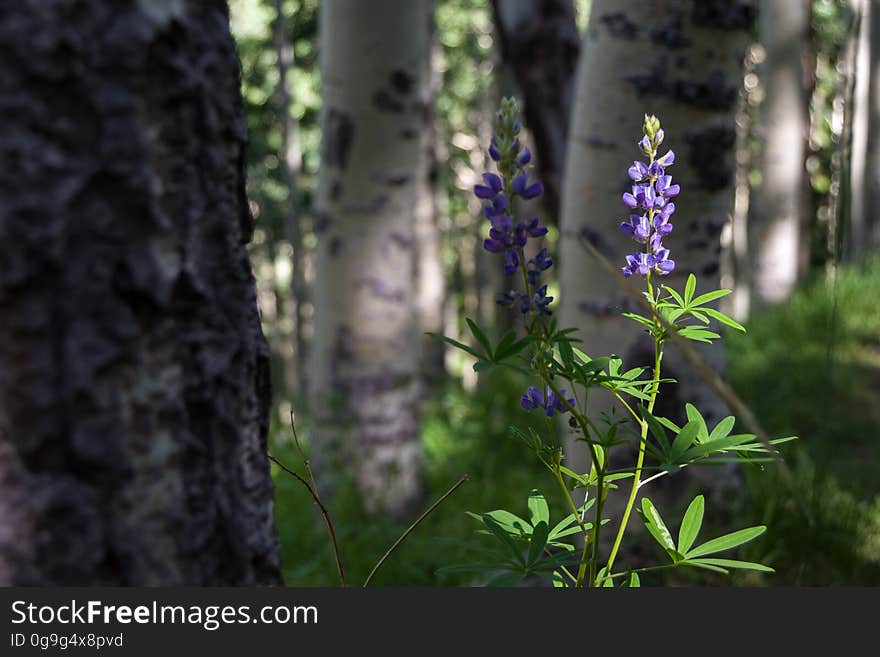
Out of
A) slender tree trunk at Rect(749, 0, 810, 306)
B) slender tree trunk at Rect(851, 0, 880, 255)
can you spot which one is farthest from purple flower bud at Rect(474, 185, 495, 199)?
slender tree trunk at Rect(851, 0, 880, 255)

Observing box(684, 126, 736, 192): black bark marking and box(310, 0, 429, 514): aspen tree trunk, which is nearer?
box(684, 126, 736, 192): black bark marking

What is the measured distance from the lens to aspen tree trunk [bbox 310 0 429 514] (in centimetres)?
361

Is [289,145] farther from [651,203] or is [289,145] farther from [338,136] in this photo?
[651,203]

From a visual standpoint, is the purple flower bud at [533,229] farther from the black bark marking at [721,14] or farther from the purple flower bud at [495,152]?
the black bark marking at [721,14]

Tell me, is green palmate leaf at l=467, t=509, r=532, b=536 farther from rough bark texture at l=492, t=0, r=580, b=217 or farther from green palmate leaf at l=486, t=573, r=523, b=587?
rough bark texture at l=492, t=0, r=580, b=217

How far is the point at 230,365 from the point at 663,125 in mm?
1672

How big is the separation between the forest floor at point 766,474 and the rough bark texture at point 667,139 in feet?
1.27

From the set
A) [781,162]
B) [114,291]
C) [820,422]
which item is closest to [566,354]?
[114,291]

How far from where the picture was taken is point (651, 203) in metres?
0.97

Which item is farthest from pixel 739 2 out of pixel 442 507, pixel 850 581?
pixel 442 507

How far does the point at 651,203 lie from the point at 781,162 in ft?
24.5

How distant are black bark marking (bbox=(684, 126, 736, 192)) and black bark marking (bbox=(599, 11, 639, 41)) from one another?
0.34 meters

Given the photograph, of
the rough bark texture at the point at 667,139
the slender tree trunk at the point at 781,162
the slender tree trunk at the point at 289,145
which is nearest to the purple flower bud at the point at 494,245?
the rough bark texture at the point at 667,139

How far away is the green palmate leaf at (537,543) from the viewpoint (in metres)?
0.93
